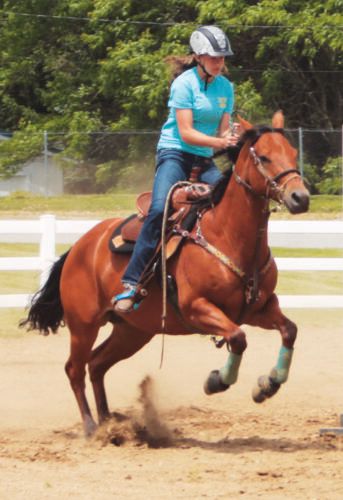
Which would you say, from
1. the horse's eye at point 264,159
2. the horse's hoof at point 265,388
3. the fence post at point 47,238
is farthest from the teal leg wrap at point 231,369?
the fence post at point 47,238

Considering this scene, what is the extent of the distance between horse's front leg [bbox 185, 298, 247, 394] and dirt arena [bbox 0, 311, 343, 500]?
49cm

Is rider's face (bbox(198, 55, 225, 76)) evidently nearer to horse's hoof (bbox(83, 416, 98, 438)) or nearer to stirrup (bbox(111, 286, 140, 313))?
stirrup (bbox(111, 286, 140, 313))

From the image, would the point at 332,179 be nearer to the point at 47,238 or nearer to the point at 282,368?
the point at 47,238

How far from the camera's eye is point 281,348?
7.49 m

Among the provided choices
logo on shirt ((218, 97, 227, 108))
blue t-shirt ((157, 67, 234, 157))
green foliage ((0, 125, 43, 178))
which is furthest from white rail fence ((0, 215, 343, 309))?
green foliage ((0, 125, 43, 178))

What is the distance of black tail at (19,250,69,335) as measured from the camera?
9094 millimetres

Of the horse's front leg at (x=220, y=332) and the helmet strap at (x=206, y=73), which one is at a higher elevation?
the helmet strap at (x=206, y=73)

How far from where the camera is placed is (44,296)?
913 centimetres

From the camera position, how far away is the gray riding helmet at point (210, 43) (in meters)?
7.45

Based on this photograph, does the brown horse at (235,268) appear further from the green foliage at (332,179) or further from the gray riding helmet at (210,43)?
the green foliage at (332,179)

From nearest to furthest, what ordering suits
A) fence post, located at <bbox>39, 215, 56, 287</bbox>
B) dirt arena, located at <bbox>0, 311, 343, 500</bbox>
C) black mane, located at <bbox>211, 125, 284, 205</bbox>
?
dirt arena, located at <bbox>0, 311, 343, 500</bbox>, black mane, located at <bbox>211, 125, 284, 205</bbox>, fence post, located at <bbox>39, 215, 56, 287</bbox>

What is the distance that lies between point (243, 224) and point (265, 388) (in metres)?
1.13

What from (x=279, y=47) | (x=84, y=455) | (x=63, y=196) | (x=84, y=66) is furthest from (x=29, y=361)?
(x=84, y=66)

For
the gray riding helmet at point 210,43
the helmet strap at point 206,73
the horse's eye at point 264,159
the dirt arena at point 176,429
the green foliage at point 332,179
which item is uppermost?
the gray riding helmet at point 210,43
